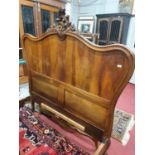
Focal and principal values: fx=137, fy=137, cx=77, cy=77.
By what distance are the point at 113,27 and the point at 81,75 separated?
2.83m

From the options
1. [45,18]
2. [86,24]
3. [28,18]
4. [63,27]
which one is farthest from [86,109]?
[86,24]

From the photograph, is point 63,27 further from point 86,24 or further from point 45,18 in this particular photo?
point 86,24

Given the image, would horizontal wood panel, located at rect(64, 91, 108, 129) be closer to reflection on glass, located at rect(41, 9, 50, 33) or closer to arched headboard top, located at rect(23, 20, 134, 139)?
arched headboard top, located at rect(23, 20, 134, 139)

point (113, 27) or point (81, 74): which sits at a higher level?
point (113, 27)

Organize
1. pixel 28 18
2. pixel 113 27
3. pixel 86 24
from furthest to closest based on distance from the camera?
pixel 86 24 → pixel 113 27 → pixel 28 18

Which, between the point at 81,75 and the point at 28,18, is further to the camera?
the point at 28,18

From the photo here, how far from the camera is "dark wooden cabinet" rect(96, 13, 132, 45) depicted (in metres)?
3.39

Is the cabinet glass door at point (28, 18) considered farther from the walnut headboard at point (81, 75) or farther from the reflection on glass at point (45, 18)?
the walnut headboard at point (81, 75)

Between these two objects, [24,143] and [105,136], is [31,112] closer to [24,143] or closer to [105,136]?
[24,143]

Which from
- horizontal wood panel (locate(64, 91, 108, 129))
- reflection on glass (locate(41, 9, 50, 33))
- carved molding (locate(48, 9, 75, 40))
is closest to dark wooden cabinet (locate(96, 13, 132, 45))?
reflection on glass (locate(41, 9, 50, 33))

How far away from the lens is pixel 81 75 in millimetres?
1262

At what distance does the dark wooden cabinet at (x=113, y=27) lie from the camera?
3.39 meters

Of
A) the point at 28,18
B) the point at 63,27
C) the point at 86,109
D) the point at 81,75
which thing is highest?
the point at 28,18
